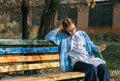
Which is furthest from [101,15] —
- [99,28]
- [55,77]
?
[55,77]

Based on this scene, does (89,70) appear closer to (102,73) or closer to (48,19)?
(102,73)

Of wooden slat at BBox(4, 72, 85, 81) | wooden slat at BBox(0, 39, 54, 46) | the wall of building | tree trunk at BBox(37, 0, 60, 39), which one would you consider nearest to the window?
the wall of building

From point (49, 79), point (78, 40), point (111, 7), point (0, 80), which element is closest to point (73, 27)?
point (78, 40)

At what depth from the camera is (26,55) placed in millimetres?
6641

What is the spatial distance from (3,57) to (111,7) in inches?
1205

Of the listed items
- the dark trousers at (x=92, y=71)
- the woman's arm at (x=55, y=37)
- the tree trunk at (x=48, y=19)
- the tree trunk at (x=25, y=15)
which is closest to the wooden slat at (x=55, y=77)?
the dark trousers at (x=92, y=71)

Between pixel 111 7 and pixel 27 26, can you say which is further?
pixel 111 7

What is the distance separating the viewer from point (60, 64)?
6.79 m

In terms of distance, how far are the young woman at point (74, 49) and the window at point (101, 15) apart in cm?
2962

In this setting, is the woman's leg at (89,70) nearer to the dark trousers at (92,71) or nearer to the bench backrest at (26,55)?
the dark trousers at (92,71)

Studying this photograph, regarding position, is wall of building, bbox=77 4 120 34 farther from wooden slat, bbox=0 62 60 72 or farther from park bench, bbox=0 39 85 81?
wooden slat, bbox=0 62 60 72

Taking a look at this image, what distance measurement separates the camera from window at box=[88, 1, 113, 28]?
3641 centimetres

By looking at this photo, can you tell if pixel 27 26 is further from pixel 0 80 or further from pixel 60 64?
pixel 0 80

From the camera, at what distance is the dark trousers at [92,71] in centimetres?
634
